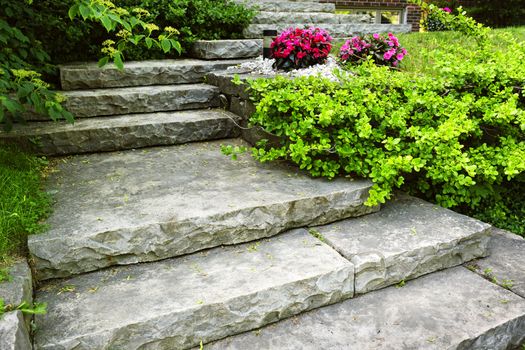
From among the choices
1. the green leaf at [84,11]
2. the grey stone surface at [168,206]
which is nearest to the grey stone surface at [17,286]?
the grey stone surface at [168,206]

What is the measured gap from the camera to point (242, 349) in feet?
5.92

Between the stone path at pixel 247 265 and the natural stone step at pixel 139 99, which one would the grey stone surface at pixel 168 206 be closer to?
the stone path at pixel 247 265

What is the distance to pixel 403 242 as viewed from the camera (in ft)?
7.48

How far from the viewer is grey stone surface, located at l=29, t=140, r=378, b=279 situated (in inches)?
78.2

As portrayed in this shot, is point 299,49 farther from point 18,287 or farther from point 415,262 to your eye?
point 18,287

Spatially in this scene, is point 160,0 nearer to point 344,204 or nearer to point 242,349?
point 344,204

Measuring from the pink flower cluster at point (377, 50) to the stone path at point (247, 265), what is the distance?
1535 mm

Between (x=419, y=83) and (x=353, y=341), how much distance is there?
182 centimetres

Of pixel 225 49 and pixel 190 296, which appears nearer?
pixel 190 296

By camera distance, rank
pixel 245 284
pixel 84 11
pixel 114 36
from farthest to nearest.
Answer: pixel 114 36 < pixel 245 284 < pixel 84 11

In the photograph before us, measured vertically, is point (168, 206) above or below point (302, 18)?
below

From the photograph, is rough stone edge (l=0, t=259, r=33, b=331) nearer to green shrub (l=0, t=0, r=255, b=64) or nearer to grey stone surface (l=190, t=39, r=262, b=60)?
green shrub (l=0, t=0, r=255, b=64)

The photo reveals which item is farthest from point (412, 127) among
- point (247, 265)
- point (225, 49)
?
point (225, 49)

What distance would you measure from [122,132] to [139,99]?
506mm
